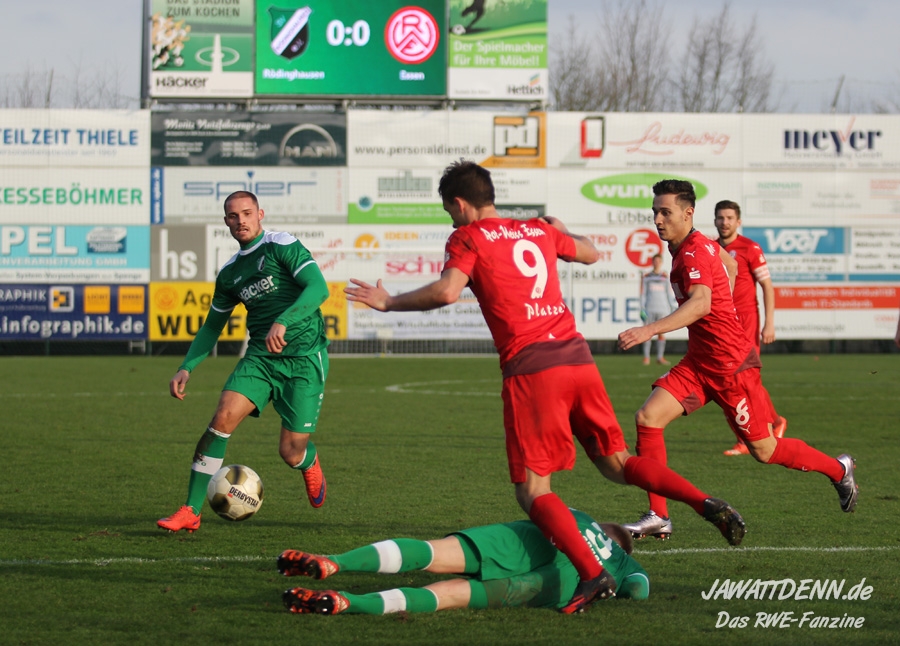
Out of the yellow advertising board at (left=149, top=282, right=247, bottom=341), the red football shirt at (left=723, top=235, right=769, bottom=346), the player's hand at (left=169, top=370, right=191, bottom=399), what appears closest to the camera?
the player's hand at (left=169, top=370, right=191, bottom=399)

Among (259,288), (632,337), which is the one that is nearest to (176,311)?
(259,288)

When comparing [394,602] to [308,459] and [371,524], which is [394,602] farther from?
[308,459]

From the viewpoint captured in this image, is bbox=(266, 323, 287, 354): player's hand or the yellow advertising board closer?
bbox=(266, 323, 287, 354): player's hand

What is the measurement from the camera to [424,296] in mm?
4672

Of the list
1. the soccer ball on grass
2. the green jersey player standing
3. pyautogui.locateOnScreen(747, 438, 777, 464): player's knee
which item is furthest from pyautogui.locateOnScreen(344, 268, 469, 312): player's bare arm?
pyautogui.locateOnScreen(747, 438, 777, 464): player's knee

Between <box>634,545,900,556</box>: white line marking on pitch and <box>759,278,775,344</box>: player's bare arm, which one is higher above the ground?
<box>759,278,775,344</box>: player's bare arm

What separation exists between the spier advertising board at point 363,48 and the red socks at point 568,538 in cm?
2525

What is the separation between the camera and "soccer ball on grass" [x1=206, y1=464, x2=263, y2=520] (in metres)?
6.48

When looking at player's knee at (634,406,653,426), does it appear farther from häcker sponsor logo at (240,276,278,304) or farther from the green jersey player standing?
häcker sponsor logo at (240,276,278,304)

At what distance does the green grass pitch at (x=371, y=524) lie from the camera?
441 cm

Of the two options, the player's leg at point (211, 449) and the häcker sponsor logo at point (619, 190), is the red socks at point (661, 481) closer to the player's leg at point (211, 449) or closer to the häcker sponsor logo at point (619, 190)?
the player's leg at point (211, 449)

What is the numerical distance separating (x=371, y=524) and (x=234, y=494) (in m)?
0.88

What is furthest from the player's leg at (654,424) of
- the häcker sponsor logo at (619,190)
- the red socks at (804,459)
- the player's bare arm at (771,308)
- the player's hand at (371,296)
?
the häcker sponsor logo at (619,190)

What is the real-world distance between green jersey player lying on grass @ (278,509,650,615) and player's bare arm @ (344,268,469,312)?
986 mm
